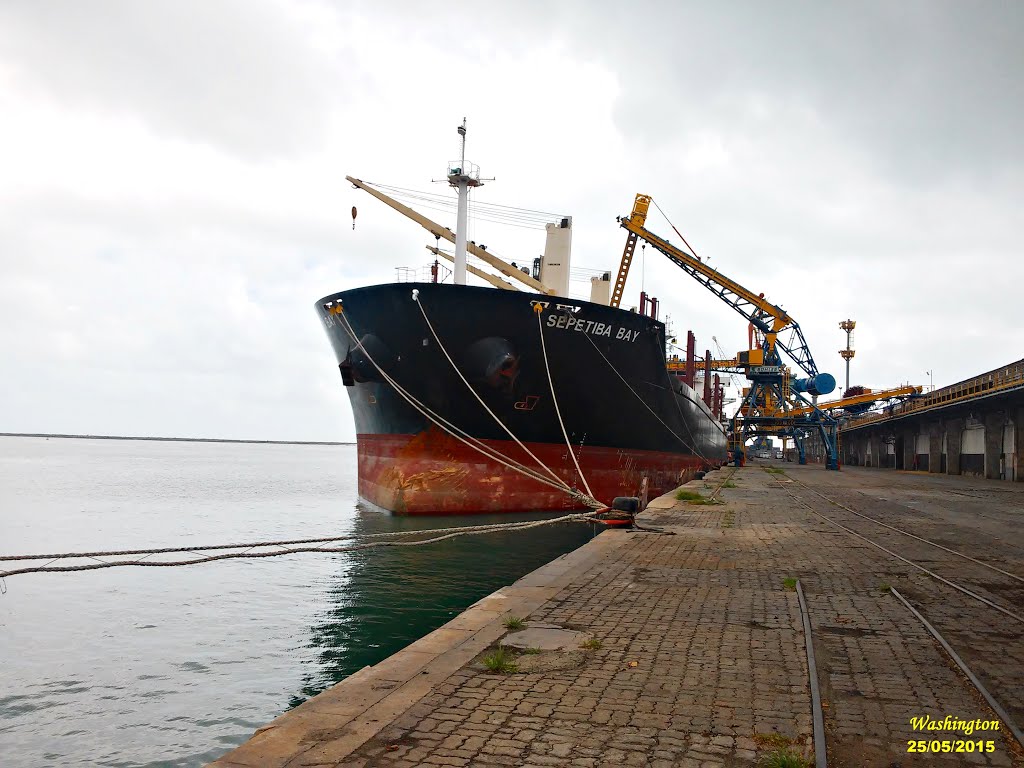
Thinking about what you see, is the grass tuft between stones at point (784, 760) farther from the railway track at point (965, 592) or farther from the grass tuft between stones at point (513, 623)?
the grass tuft between stones at point (513, 623)

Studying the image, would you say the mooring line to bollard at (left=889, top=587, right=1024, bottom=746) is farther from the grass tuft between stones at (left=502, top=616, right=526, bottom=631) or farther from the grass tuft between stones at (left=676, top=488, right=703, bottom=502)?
the grass tuft between stones at (left=676, top=488, right=703, bottom=502)

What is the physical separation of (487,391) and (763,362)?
→ 117 ft

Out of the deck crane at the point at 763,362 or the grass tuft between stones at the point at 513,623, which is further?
the deck crane at the point at 763,362

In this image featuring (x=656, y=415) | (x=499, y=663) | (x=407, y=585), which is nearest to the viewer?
(x=499, y=663)

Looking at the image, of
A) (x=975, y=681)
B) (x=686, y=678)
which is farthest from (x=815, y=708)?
(x=975, y=681)

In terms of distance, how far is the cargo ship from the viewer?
19.4 m

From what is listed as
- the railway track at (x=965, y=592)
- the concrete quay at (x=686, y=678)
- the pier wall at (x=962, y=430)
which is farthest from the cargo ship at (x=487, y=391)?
the pier wall at (x=962, y=430)

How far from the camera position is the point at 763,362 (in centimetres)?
5006

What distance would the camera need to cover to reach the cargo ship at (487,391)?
19.4 meters

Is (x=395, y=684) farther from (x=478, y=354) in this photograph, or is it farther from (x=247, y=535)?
(x=247, y=535)

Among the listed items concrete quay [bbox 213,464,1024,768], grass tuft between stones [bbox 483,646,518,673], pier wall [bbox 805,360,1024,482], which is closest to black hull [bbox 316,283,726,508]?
concrete quay [bbox 213,464,1024,768]

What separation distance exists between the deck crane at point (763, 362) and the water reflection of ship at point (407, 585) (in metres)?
24.8

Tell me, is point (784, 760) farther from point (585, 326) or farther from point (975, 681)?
point (585, 326)

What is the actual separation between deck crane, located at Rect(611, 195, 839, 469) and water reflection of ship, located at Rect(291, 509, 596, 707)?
977 inches
